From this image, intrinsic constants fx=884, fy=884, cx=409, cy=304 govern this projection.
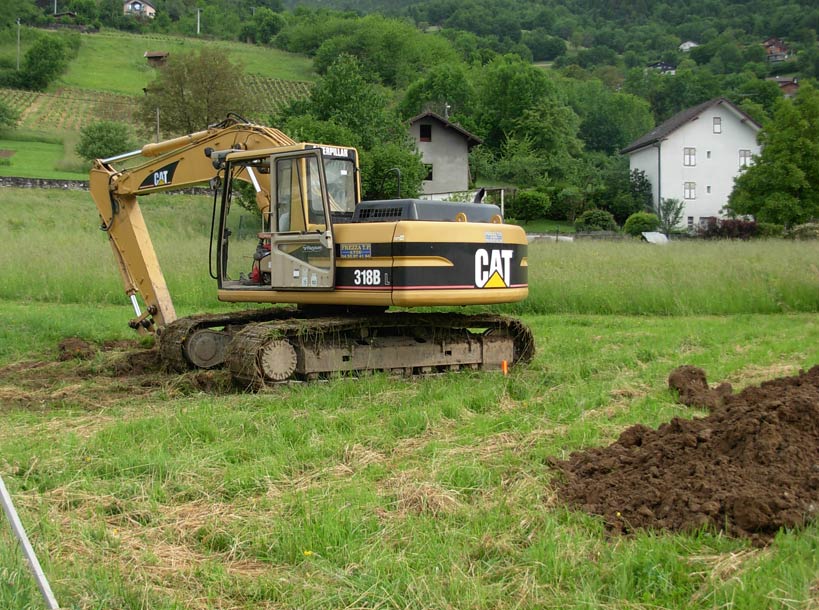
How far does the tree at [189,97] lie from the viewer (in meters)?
52.7

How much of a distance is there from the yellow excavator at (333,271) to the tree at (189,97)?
4326 centimetres

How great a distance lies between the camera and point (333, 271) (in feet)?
31.9

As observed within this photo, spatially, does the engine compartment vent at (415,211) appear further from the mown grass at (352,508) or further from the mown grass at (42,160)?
the mown grass at (42,160)

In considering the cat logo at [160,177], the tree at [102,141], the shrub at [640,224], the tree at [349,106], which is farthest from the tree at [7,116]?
the cat logo at [160,177]

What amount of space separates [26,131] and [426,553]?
65386mm

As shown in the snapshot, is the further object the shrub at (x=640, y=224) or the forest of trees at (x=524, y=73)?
the shrub at (x=640, y=224)

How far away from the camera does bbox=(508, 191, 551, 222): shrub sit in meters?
54.5

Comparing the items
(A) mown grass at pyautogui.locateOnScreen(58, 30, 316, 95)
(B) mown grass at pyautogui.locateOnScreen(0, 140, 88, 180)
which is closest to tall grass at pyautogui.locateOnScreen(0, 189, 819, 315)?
(B) mown grass at pyautogui.locateOnScreen(0, 140, 88, 180)

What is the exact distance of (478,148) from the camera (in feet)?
251

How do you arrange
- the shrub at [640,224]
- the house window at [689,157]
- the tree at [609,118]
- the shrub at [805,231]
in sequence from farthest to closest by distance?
the tree at [609,118]
the house window at [689,157]
the shrub at [640,224]
the shrub at [805,231]

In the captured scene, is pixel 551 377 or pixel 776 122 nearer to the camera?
pixel 551 377

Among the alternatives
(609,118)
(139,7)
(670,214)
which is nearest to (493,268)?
(670,214)

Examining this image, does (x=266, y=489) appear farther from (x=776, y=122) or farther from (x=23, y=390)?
(x=776, y=122)

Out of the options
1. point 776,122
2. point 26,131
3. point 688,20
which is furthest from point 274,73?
point 688,20
